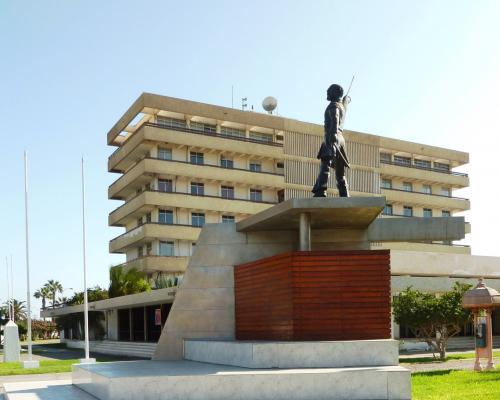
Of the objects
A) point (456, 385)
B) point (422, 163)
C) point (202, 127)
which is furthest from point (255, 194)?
point (456, 385)

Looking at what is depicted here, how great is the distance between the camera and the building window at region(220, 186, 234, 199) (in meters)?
65.1

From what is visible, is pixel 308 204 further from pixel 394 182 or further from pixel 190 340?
pixel 394 182

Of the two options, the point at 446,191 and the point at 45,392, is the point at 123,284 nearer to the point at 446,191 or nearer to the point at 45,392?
the point at 45,392

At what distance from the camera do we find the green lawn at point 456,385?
1688 cm

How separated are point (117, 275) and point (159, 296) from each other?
17.1 metres

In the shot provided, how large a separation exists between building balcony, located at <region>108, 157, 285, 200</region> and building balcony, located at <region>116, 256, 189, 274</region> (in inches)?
288

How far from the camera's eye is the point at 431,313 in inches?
1337

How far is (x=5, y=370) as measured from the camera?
3127cm

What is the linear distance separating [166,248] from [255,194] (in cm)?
1074

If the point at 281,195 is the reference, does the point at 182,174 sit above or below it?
above

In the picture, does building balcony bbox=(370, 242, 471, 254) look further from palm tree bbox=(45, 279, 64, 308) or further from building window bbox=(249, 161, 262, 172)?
palm tree bbox=(45, 279, 64, 308)

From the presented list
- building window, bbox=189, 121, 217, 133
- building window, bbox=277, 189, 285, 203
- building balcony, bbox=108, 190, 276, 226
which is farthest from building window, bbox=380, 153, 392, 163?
building window, bbox=189, 121, 217, 133

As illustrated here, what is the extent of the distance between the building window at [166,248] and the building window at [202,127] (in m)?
10.8

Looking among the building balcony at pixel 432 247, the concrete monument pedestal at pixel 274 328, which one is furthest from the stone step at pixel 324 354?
the building balcony at pixel 432 247
